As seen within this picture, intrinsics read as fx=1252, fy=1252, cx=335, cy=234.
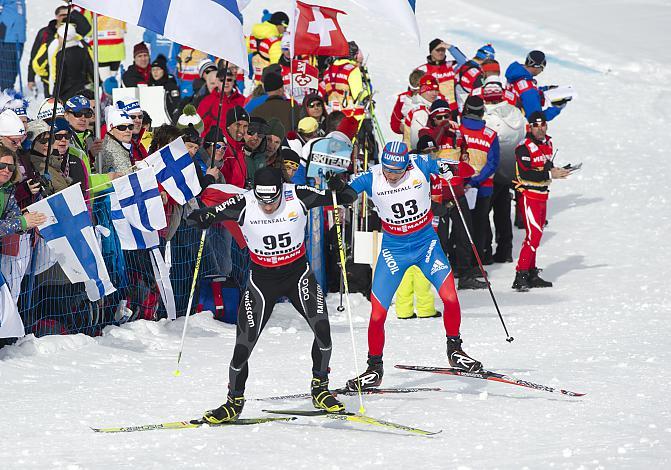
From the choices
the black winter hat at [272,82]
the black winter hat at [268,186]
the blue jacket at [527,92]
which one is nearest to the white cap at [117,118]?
the black winter hat at [268,186]

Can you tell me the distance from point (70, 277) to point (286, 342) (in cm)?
223

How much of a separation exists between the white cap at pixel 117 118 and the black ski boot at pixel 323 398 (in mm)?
3525

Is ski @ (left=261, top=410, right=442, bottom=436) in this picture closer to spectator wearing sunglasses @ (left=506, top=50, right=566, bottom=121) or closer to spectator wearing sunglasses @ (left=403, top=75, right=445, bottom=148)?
spectator wearing sunglasses @ (left=403, top=75, right=445, bottom=148)

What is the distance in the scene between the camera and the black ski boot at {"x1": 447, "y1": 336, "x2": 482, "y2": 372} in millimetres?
9438

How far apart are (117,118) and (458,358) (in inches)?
147

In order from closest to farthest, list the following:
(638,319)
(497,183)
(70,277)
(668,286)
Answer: (70,277)
(638,319)
(668,286)
(497,183)

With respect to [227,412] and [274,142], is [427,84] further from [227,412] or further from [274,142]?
[227,412]

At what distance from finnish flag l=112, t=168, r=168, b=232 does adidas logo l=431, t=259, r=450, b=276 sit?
259 centimetres

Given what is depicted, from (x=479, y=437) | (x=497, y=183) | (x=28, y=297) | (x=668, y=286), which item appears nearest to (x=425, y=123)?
(x=497, y=183)

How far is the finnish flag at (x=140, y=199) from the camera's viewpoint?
1063 cm

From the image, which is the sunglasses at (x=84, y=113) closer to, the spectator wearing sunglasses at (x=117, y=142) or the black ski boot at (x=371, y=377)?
the spectator wearing sunglasses at (x=117, y=142)

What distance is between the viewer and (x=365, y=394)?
9.31 m

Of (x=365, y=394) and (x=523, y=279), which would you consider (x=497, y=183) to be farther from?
(x=365, y=394)

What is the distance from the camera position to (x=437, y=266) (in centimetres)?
970
